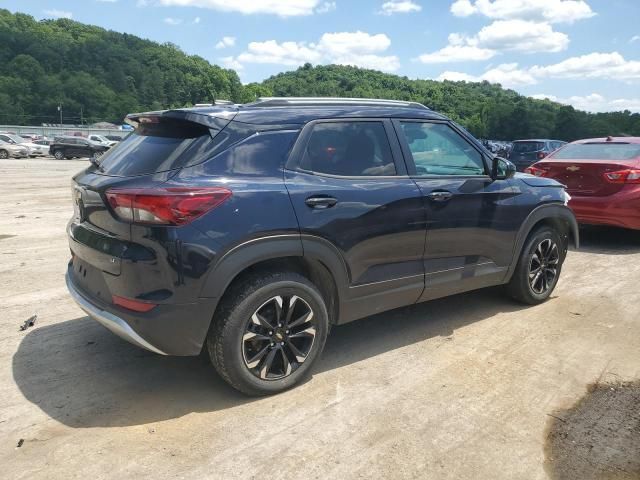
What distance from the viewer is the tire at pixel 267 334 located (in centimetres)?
321

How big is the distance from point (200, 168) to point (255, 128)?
1.55 feet

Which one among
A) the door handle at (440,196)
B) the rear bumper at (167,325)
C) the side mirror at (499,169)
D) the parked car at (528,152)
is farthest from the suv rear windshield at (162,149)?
the parked car at (528,152)

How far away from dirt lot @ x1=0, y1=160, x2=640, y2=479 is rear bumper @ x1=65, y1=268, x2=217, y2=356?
451mm

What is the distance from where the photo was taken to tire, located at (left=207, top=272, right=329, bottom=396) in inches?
126

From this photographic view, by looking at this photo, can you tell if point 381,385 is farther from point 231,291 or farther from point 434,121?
point 434,121

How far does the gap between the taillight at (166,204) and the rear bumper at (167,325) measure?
0.48 meters

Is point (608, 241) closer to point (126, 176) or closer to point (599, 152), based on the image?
point (599, 152)

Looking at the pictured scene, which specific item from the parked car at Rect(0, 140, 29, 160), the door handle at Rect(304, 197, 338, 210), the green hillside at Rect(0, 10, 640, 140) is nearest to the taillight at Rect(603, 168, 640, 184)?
the door handle at Rect(304, 197, 338, 210)

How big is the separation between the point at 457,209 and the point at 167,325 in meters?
2.39

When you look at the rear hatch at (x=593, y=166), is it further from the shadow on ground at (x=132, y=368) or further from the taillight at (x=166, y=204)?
the taillight at (x=166, y=204)

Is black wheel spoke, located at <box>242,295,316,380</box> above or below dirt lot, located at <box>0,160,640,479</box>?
above

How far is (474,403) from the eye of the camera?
133 inches

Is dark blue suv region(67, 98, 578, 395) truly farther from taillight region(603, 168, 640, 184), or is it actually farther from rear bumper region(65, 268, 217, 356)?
taillight region(603, 168, 640, 184)

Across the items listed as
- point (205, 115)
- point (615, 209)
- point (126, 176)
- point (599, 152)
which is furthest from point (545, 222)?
point (126, 176)
